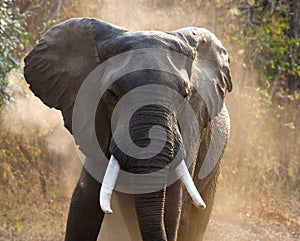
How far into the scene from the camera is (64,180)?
34.2 feet

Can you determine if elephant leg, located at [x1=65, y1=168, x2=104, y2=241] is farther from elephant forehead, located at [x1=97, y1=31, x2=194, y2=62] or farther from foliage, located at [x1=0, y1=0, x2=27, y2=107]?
foliage, located at [x1=0, y1=0, x2=27, y2=107]

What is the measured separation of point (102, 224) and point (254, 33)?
21.3 feet

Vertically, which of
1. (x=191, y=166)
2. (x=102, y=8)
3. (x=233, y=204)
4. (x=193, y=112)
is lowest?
(x=233, y=204)

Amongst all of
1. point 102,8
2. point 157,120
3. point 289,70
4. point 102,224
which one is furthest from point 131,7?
point 157,120

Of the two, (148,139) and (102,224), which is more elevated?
(148,139)

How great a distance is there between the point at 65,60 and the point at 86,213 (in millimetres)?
1064

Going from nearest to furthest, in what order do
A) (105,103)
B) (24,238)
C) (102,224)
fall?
(105,103) → (102,224) → (24,238)

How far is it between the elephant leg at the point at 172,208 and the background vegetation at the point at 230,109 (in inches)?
137

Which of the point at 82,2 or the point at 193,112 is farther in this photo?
the point at 82,2

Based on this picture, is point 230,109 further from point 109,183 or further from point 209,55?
point 109,183

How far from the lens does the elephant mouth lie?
476cm

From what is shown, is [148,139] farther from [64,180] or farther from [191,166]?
[64,180]

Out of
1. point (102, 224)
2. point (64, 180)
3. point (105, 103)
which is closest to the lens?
point (105, 103)

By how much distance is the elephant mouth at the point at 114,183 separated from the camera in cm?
476
